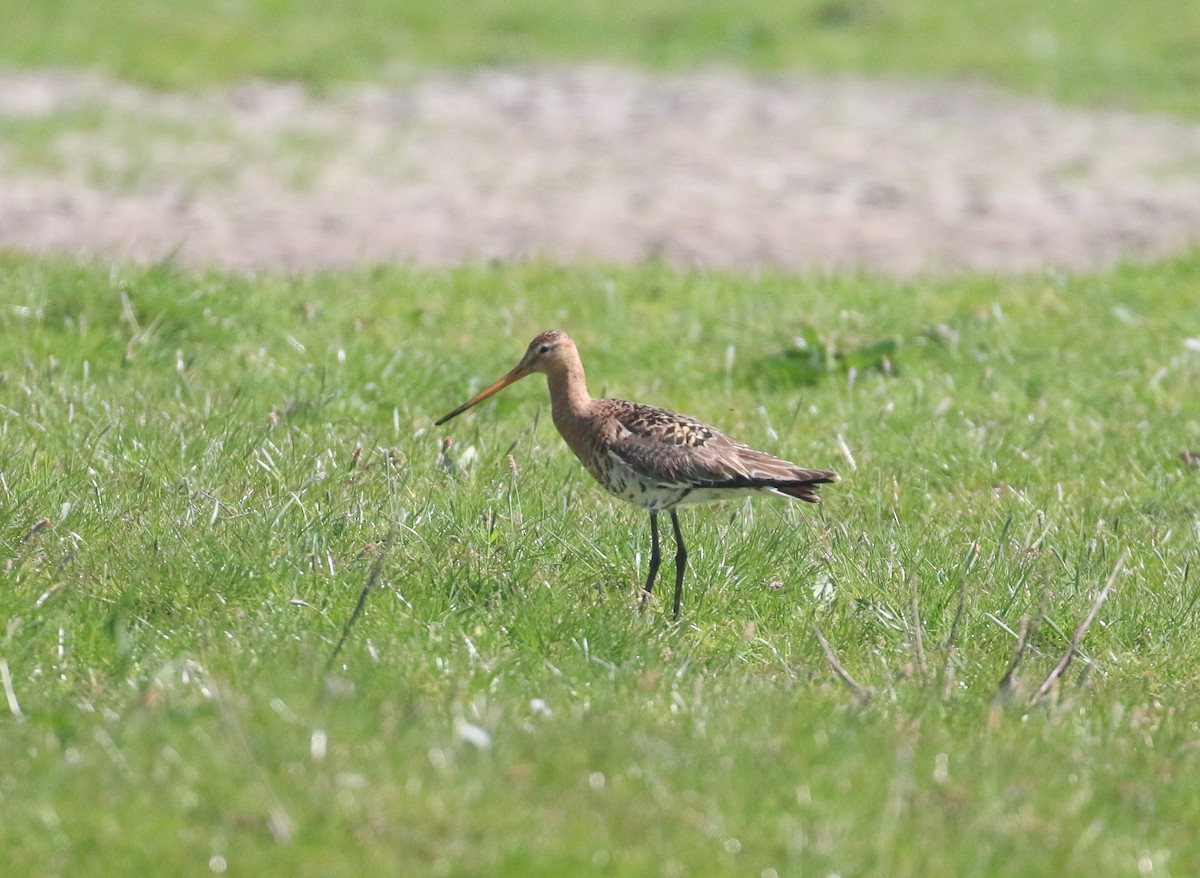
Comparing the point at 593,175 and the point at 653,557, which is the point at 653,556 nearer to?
the point at 653,557

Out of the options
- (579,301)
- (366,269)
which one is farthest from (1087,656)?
(366,269)

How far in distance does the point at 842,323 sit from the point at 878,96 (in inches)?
316

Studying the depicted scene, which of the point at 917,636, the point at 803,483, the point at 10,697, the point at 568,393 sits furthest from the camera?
the point at 568,393

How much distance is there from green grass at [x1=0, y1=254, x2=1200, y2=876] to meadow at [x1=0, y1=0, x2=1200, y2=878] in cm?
2

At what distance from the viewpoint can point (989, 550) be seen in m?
6.41

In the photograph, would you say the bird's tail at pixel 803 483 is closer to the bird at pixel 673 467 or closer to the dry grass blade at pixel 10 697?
the bird at pixel 673 467

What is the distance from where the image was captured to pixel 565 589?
5.73 m

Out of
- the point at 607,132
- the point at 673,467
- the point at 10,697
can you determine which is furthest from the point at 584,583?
the point at 607,132

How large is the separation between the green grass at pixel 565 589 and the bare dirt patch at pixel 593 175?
5.92 feet

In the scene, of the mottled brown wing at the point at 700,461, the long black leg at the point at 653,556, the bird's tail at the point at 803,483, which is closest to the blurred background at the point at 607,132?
the mottled brown wing at the point at 700,461

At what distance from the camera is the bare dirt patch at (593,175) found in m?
11.5

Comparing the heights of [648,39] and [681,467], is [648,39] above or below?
above

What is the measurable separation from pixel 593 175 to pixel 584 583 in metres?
7.97

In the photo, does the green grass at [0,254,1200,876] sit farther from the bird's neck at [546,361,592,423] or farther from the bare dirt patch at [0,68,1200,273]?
the bare dirt patch at [0,68,1200,273]
